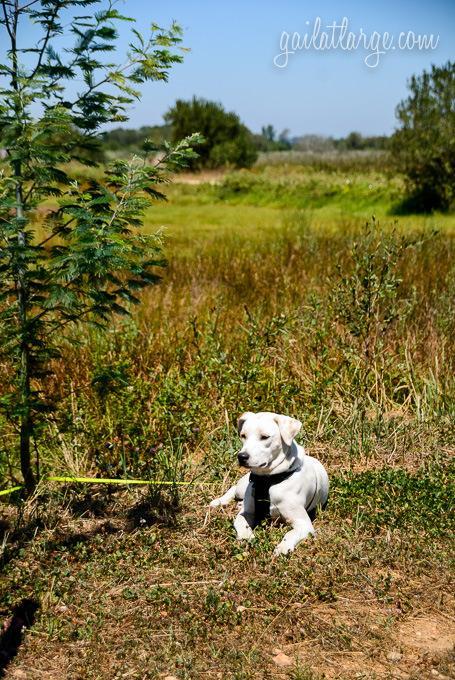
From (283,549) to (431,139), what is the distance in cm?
1929

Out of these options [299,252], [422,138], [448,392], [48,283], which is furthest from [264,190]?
[48,283]

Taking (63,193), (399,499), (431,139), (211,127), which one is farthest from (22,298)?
(211,127)

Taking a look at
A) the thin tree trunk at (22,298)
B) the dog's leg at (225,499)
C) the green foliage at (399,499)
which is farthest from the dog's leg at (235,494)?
the thin tree trunk at (22,298)

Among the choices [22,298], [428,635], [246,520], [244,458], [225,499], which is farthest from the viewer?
[225,499]

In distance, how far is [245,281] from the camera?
9695 mm

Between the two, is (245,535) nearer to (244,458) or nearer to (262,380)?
(244,458)

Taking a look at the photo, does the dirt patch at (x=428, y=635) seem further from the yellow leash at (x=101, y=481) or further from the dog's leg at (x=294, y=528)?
the yellow leash at (x=101, y=481)

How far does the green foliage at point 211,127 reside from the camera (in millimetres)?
38122

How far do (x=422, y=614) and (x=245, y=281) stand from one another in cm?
633

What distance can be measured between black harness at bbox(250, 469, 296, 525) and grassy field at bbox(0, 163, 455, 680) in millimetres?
176

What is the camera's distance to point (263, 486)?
446 centimetres

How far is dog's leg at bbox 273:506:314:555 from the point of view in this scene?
425 cm

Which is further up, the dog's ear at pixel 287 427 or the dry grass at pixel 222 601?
the dog's ear at pixel 287 427

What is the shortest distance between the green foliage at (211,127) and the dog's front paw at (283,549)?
34922 millimetres
